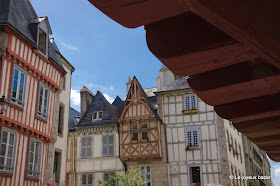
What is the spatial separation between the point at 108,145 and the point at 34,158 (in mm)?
10924

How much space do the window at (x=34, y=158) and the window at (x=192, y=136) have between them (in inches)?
445

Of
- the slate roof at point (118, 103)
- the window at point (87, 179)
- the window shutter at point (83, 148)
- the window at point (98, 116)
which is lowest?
the window at point (87, 179)

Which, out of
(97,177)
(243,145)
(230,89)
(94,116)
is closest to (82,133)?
(94,116)

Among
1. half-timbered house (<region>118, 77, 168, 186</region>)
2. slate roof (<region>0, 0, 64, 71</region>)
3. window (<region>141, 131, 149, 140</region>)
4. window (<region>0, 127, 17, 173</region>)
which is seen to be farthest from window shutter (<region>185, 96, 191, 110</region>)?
window (<region>0, 127, 17, 173</region>)

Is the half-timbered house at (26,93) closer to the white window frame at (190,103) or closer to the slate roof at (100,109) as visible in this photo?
the slate roof at (100,109)

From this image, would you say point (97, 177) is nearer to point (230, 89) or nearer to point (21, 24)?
point (21, 24)

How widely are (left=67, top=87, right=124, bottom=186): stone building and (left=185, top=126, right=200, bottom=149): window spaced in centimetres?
468

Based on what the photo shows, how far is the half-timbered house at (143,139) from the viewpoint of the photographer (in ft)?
68.3

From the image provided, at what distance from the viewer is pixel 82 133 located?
22969 mm

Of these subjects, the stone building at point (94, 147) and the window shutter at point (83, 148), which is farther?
the window shutter at point (83, 148)

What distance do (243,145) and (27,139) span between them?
831 inches

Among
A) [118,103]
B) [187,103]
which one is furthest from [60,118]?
[118,103]

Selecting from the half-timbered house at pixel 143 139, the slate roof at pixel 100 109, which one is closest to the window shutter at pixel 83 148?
the slate roof at pixel 100 109

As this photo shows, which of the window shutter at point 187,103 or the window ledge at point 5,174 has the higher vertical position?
the window shutter at point 187,103
